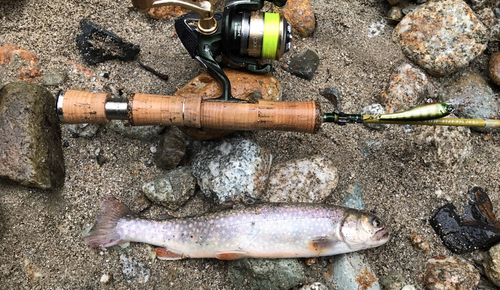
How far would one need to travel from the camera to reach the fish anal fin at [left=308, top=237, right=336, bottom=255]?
10.2 ft

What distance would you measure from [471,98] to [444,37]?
683mm

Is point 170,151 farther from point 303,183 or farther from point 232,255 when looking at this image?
point 303,183

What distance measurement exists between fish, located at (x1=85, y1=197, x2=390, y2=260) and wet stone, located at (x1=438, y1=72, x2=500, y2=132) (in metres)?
1.60

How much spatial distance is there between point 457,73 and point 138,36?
11.2 feet

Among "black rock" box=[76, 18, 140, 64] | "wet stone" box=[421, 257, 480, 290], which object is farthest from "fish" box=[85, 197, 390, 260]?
"black rock" box=[76, 18, 140, 64]

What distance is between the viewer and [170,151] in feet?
11.2

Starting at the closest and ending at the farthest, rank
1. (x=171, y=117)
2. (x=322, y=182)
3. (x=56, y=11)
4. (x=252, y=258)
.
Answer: (x=171, y=117), (x=252, y=258), (x=322, y=182), (x=56, y=11)

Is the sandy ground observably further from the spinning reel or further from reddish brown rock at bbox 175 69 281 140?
the spinning reel

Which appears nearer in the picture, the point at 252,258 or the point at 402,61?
the point at 252,258

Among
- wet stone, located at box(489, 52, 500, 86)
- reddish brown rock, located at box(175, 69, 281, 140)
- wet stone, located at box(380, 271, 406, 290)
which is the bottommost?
wet stone, located at box(380, 271, 406, 290)

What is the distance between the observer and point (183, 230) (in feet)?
10.3

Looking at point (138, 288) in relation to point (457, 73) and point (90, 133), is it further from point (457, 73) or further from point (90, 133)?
point (457, 73)

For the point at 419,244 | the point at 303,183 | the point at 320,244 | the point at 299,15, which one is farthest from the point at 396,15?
the point at 320,244

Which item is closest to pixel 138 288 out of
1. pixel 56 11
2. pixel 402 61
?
pixel 56 11
